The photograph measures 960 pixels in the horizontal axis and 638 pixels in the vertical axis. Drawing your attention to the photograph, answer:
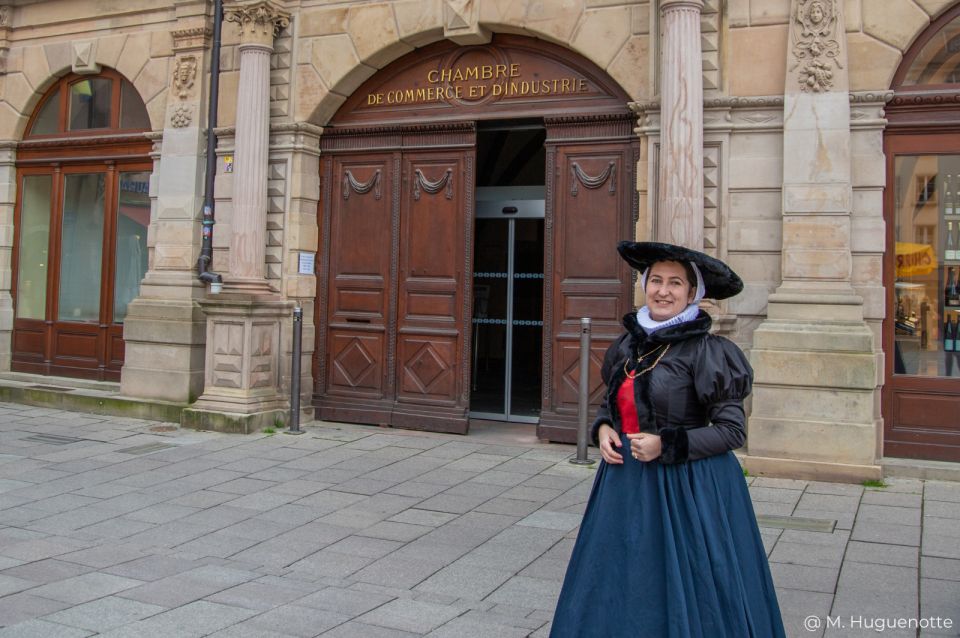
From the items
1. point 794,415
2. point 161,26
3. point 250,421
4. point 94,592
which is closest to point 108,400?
point 250,421

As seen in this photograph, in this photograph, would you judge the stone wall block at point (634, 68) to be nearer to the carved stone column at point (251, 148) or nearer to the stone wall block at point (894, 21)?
the stone wall block at point (894, 21)

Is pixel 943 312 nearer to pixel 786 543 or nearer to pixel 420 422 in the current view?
pixel 786 543

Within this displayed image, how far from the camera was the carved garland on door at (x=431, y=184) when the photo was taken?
9.87m

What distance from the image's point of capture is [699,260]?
10.9 ft

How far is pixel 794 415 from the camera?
7.71 meters

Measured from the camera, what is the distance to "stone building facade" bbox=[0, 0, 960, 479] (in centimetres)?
789

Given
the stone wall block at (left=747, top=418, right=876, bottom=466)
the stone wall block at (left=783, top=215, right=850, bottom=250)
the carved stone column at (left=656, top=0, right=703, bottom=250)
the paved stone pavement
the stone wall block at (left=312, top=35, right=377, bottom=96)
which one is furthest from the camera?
the stone wall block at (left=312, top=35, right=377, bottom=96)

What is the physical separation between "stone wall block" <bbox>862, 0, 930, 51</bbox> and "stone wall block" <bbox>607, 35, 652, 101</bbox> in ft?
6.39

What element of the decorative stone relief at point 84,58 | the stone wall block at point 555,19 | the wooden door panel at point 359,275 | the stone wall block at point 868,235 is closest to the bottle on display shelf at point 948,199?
the stone wall block at point 868,235

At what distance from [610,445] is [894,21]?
6.32 m

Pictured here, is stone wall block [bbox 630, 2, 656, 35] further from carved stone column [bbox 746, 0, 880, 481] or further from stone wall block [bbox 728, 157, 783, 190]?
stone wall block [bbox 728, 157, 783, 190]

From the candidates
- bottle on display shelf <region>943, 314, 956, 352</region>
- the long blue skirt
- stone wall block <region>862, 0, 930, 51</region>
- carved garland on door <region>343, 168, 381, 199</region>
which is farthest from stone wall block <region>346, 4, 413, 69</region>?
the long blue skirt

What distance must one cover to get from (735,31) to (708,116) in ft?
2.70

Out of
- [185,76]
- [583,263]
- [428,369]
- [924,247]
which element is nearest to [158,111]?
[185,76]
